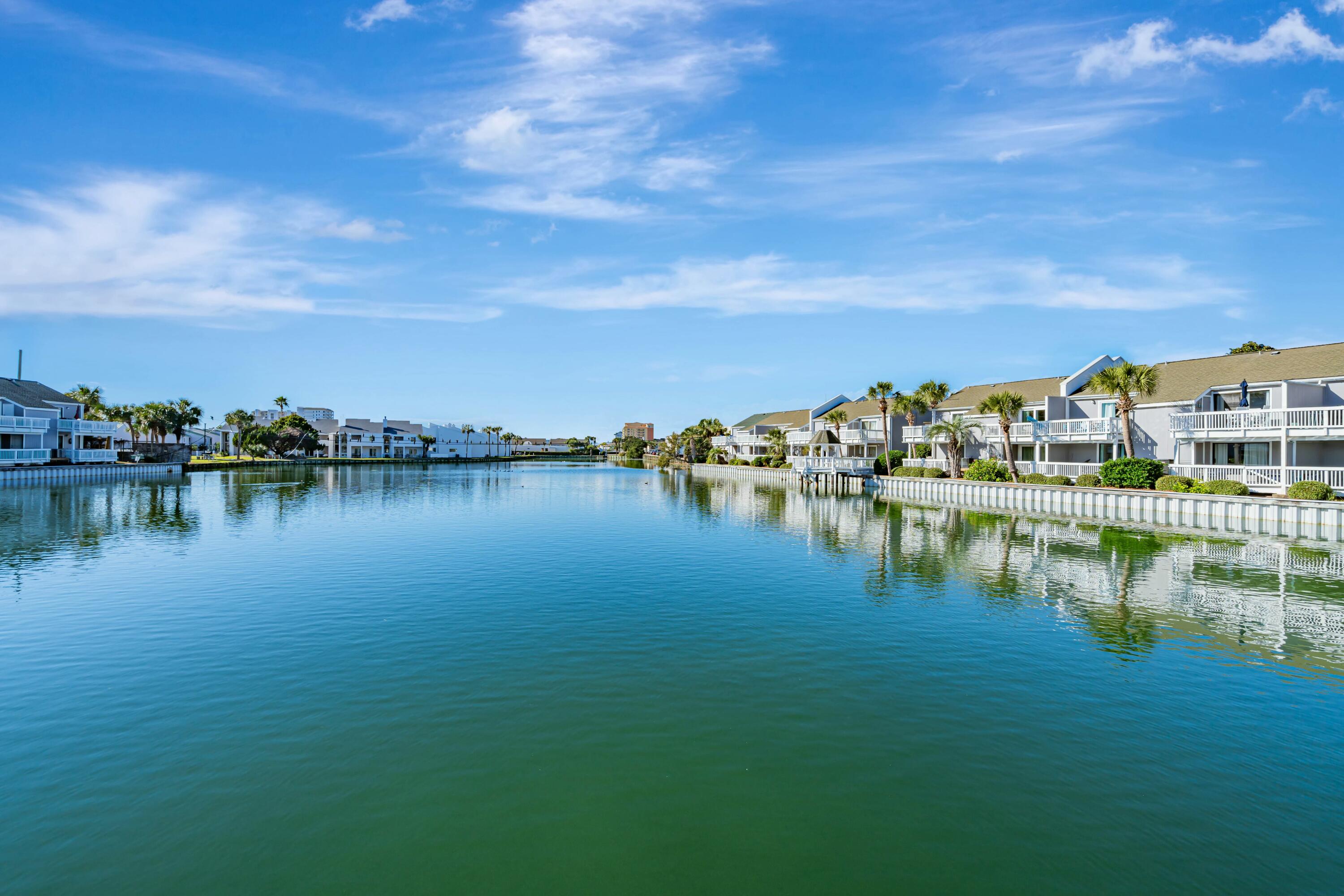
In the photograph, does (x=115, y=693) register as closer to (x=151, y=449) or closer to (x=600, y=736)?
(x=600, y=736)

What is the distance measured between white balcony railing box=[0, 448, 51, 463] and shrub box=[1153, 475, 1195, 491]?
87745mm

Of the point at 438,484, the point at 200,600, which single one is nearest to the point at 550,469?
the point at 438,484

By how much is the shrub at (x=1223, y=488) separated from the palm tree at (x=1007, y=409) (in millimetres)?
12393

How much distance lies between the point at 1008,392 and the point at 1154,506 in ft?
68.2

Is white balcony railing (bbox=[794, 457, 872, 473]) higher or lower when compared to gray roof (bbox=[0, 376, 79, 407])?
lower

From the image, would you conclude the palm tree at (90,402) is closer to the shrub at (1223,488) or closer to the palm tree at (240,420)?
the palm tree at (240,420)

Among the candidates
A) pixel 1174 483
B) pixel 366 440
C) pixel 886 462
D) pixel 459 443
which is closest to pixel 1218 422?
pixel 1174 483

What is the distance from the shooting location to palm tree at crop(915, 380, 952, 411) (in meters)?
58.5

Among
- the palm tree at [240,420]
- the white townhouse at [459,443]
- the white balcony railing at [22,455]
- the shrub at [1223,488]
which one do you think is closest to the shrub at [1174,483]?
the shrub at [1223,488]

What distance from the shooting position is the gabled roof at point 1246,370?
39.2 metres

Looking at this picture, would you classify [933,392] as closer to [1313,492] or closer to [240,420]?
[1313,492]

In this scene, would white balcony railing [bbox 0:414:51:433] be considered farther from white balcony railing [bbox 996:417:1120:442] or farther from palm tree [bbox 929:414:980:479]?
white balcony railing [bbox 996:417:1120:442]

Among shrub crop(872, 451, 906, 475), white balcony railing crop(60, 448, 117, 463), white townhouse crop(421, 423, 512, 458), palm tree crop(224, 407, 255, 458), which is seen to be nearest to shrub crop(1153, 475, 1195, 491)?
shrub crop(872, 451, 906, 475)

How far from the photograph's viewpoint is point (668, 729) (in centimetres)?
1015
